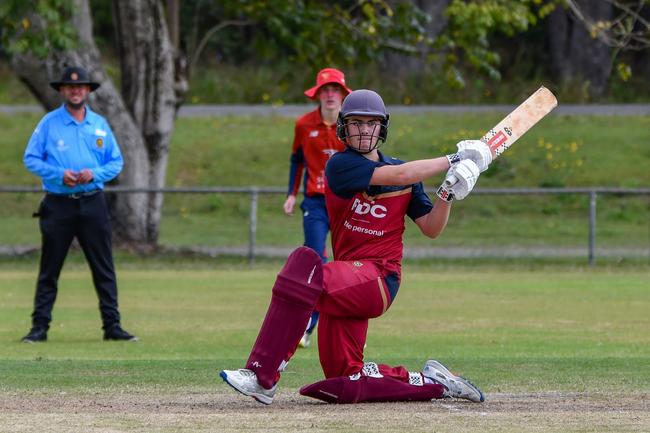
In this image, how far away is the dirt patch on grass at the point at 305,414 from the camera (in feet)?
20.9

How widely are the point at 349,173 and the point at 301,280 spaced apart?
2.15ft

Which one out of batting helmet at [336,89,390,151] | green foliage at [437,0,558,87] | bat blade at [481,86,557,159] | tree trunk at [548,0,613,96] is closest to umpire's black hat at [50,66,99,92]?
batting helmet at [336,89,390,151]

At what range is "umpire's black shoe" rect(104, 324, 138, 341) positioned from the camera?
11.9 meters

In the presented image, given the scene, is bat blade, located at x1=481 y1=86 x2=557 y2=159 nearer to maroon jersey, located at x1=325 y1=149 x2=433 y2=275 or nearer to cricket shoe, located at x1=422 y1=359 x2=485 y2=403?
maroon jersey, located at x1=325 y1=149 x2=433 y2=275

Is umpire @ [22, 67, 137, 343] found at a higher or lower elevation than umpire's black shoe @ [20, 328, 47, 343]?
higher

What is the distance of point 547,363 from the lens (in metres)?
9.57

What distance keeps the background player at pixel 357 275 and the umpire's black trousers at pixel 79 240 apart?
452cm

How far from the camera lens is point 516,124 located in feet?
24.2

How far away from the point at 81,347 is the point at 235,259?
10.5 metres

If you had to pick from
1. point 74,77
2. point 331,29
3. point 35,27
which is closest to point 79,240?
point 74,77

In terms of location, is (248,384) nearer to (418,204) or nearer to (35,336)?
(418,204)

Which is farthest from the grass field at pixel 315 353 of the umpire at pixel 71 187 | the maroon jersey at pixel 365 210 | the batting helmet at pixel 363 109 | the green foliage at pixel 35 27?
the green foliage at pixel 35 27

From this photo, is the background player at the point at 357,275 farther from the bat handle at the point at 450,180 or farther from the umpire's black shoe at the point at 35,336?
the umpire's black shoe at the point at 35,336

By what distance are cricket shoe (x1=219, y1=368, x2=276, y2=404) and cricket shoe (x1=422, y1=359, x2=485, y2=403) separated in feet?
3.00
